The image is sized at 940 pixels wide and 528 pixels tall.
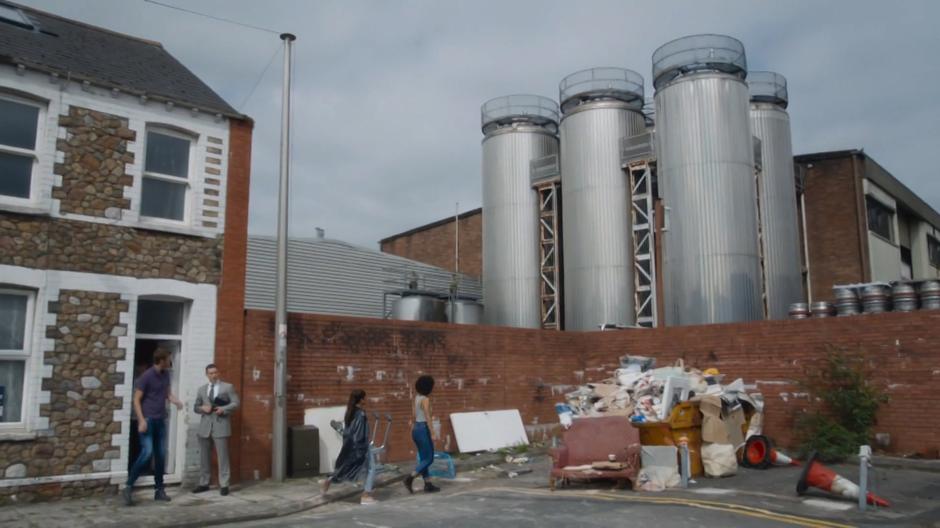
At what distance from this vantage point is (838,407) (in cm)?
1443

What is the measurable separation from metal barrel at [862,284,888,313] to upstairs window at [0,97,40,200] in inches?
607

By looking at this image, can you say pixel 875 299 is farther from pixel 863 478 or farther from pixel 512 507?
pixel 512 507

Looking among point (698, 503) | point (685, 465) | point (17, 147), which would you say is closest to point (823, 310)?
point (685, 465)

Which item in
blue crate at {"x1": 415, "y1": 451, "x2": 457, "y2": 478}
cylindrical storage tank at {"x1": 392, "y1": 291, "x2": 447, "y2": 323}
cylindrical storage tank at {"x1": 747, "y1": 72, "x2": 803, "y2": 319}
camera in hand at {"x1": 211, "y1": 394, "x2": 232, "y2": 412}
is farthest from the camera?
cylindrical storage tank at {"x1": 392, "y1": 291, "x2": 447, "y2": 323}

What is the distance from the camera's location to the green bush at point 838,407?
544 inches

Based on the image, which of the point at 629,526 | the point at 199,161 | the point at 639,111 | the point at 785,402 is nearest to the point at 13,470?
the point at 199,161

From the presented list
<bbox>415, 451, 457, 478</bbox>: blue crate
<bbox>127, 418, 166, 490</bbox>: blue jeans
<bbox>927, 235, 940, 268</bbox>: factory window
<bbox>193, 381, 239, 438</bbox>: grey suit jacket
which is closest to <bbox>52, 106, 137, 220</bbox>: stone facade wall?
<bbox>193, 381, 239, 438</bbox>: grey suit jacket

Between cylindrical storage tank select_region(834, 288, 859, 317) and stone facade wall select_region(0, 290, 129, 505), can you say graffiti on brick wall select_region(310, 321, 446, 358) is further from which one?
cylindrical storage tank select_region(834, 288, 859, 317)

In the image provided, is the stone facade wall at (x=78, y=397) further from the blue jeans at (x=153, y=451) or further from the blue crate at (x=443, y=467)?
the blue crate at (x=443, y=467)

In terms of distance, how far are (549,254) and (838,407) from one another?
11.3m

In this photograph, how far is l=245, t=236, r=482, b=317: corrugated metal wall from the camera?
2227 cm

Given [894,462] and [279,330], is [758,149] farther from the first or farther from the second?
[279,330]

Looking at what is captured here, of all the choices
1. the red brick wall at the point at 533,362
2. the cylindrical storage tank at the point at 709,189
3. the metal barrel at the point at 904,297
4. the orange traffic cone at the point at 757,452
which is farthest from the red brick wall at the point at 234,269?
the metal barrel at the point at 904,297

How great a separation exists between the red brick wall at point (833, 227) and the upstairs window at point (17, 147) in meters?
22.2
